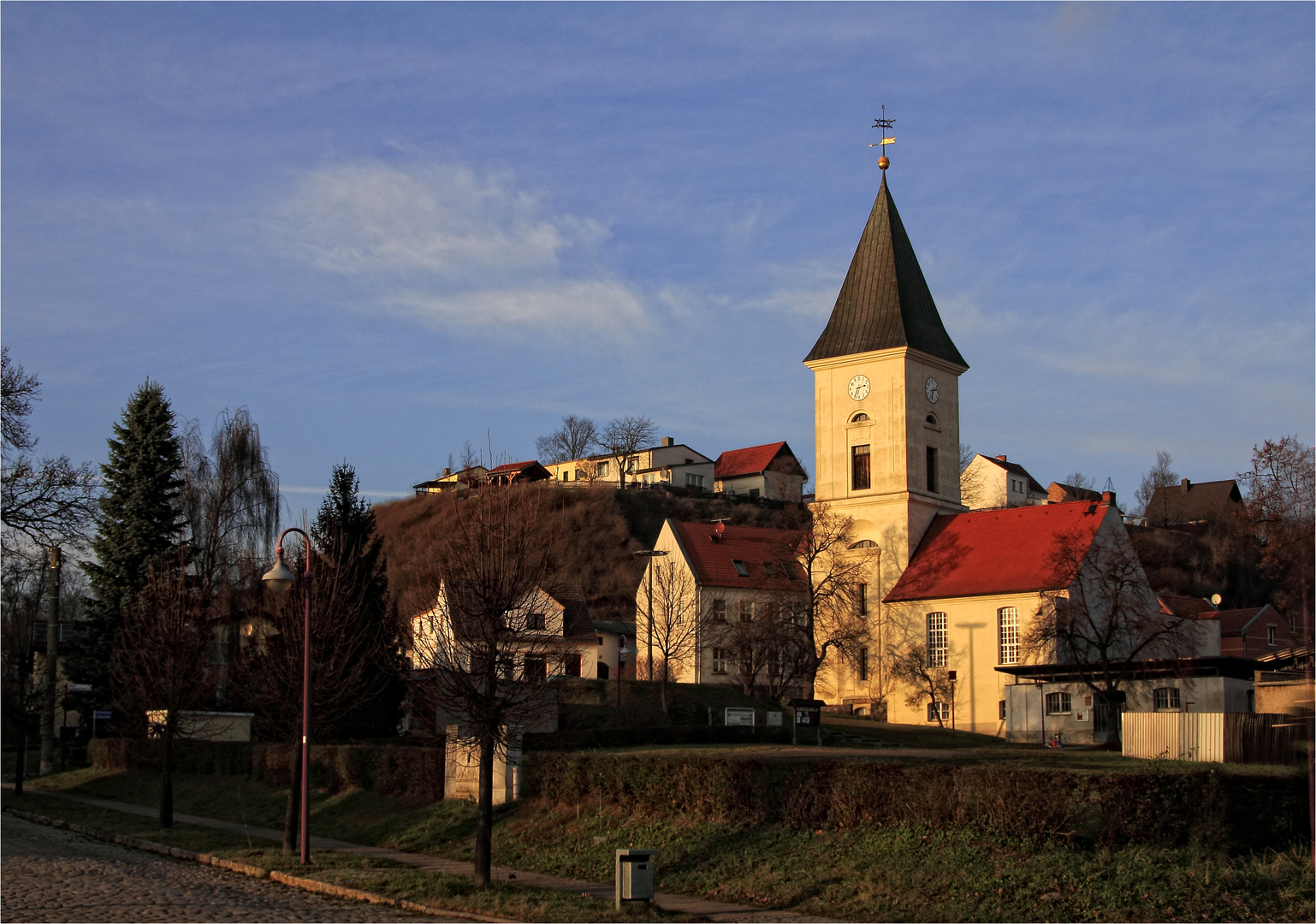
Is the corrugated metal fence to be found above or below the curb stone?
above

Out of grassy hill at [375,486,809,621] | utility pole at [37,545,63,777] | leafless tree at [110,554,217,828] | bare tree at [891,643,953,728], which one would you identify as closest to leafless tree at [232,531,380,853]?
leafless tree at [110,554,217,828]

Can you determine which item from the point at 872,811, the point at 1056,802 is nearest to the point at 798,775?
the point at 872,811

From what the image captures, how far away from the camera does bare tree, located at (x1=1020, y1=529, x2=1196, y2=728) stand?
162 feet

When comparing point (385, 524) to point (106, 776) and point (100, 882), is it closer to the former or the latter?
point (106, 776)

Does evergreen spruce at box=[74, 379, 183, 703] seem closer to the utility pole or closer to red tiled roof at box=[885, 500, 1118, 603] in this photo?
the utility pole

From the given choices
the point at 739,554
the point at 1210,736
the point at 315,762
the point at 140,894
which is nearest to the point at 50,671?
the point at 315,762

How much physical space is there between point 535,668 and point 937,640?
4383cm

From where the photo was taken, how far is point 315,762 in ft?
110

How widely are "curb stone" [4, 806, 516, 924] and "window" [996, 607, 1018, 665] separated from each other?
40.8 meters

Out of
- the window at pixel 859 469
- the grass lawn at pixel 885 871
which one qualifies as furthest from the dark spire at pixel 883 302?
the grass lawn at pixel 885 871

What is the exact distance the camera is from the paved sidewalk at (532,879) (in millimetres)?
17016

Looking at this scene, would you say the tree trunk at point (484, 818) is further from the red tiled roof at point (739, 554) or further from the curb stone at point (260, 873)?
the red tiled roof at point (739, 554)

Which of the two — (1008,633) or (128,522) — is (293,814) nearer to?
(128,522)

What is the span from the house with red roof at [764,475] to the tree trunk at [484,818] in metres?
111
